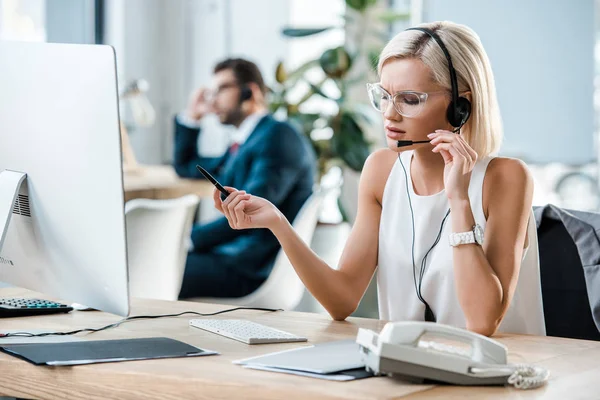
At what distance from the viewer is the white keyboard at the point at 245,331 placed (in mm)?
1464

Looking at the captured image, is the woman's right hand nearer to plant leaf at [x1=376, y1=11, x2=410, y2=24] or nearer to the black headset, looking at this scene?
the black headset

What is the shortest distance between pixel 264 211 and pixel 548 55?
3.47 metres

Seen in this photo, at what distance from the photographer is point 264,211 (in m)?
1.75

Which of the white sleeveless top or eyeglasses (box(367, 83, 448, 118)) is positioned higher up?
eyeglasses (box(367, 83, 448, 118))

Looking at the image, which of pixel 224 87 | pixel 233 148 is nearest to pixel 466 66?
pixel 224 87

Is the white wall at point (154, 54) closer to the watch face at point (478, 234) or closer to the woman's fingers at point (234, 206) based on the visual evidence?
the woman's fingers at point (234, 206)

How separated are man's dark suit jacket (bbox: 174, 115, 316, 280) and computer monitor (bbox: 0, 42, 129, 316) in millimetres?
1883

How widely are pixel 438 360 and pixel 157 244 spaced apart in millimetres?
1886

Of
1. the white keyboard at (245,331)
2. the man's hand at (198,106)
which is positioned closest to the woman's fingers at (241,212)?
the white keyboard at (245,331)

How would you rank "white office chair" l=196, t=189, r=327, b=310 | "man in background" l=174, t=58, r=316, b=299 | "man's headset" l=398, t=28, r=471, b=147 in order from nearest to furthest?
1. "man's headset" l=398, t=28, r=471, b=147
2. "white office chair" l=196, t=189, r=327, b=310
3. "man in background" l=174, t=58, r=316, b=299

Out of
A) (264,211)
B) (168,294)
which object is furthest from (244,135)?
(264,211)

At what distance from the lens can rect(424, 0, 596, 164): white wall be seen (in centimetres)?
475

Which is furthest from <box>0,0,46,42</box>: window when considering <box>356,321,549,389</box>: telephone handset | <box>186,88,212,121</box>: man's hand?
<box>356,321,549,389</box>: telephone handset

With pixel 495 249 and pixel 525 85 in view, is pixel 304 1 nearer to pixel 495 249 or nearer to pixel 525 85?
pixel 525 85
